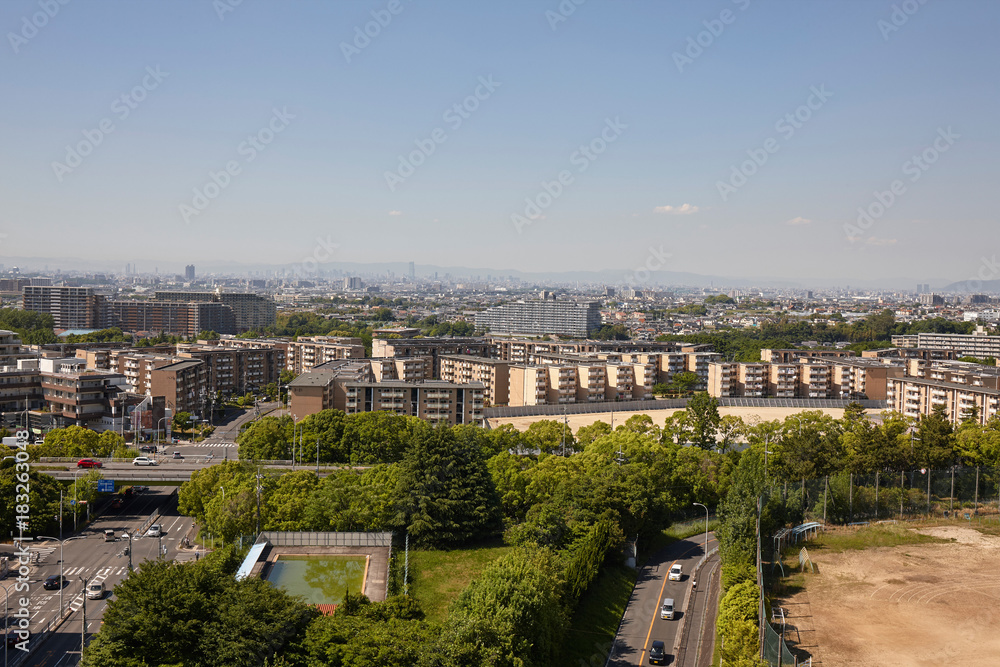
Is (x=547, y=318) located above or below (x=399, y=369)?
below

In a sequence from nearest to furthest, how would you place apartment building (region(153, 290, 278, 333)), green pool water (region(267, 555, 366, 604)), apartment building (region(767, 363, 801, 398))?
green pool water (region(267, 555, 366, 604))
apartment building (region(767, 363, 801, 398))
apartment building (region(153, 290, 278, 333))

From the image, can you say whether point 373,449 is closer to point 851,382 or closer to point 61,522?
point 61,522

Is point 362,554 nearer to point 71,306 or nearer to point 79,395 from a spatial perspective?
point 79,395

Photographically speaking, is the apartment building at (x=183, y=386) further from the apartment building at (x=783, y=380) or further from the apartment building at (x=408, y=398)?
the apartment building at (x=783, y=380)

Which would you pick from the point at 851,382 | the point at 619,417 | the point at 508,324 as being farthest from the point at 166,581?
the point at 508,324

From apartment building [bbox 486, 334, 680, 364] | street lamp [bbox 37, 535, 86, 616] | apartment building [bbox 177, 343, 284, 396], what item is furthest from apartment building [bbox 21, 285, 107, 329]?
street lamp [bbox 37, 535, 86, 616]

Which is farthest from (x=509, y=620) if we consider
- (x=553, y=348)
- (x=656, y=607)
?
(x=553, y=348)

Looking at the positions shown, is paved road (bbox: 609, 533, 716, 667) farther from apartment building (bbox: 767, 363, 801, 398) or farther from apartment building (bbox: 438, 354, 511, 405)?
apartment building (bbox: 767, 363, 801, 398)
